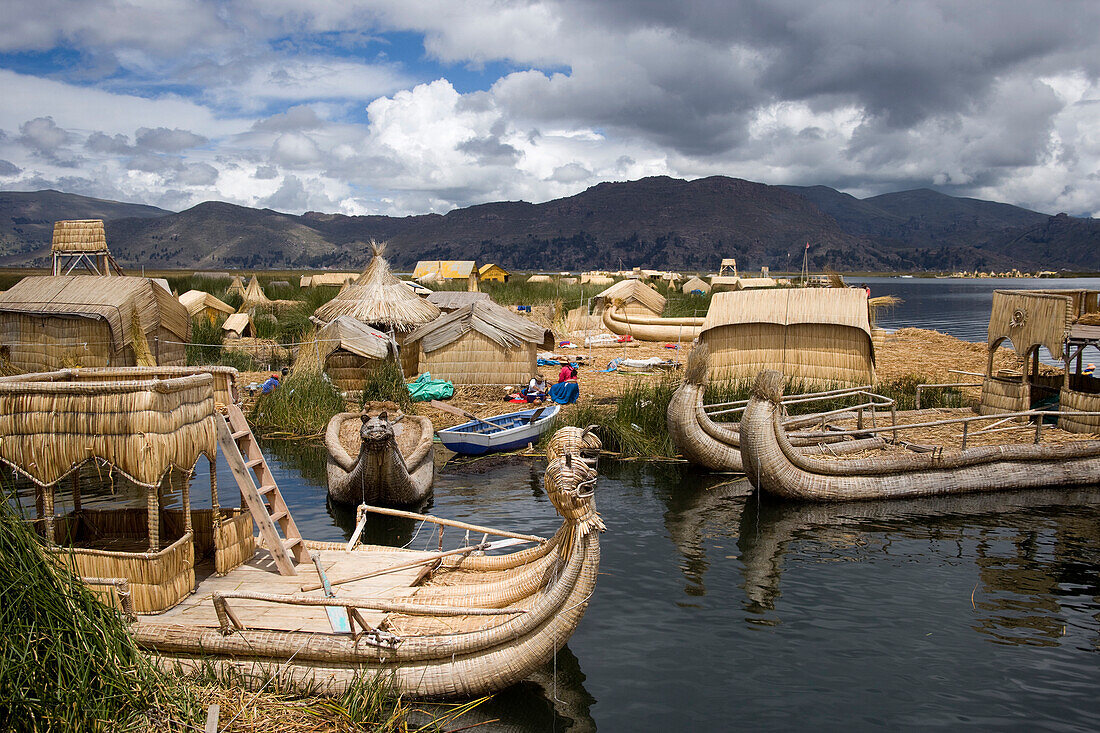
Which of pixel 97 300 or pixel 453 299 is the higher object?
pixel 453 299

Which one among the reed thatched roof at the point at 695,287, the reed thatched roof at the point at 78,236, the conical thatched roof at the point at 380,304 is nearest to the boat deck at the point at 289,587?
the conical thatched roof at the point at 380,304


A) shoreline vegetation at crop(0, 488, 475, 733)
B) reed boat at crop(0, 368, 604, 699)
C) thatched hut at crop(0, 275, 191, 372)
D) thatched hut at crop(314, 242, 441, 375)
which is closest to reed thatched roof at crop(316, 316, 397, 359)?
thatched hut at crop(314, 242, 441, 375)

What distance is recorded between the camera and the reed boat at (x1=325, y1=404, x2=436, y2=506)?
10.6 metres

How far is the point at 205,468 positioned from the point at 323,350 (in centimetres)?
405

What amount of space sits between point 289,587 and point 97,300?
13781mm

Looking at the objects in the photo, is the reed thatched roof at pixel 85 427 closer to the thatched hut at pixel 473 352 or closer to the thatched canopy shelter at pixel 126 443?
the thatched canopy shelter at pixel 126 443

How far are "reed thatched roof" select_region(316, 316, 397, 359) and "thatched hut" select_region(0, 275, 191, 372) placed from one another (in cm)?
360

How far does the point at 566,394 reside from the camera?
660 inches

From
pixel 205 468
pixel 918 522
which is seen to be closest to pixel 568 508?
pixel 918 522

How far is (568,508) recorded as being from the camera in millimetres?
5500

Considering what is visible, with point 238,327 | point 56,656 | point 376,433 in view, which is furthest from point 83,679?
point 238,327

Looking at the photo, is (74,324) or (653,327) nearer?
(74,324)

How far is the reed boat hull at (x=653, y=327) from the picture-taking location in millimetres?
32000

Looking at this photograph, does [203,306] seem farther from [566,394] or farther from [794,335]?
[794,335]
